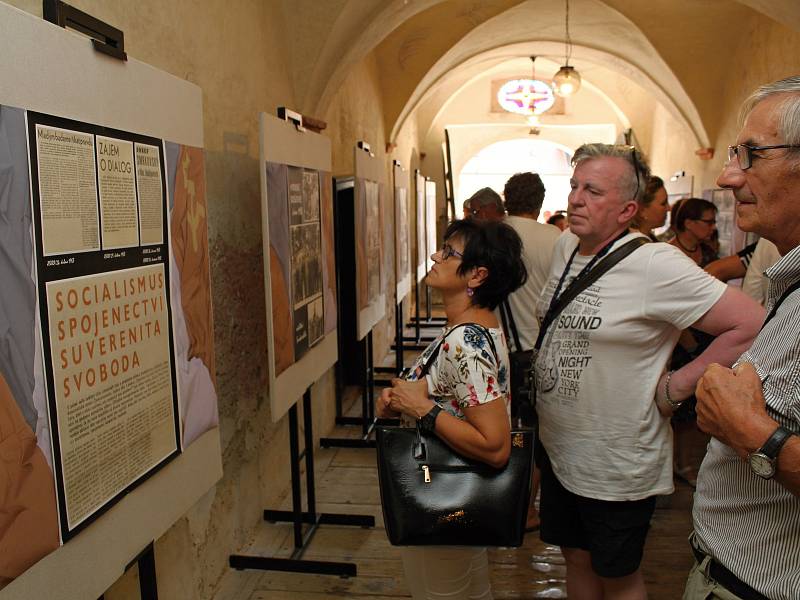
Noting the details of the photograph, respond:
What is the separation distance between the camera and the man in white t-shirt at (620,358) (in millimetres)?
2035

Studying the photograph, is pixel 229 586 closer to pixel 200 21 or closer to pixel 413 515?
pixel 413 515

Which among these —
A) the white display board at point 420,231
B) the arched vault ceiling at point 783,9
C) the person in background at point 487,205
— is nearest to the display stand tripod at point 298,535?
the person in background at point 487,205

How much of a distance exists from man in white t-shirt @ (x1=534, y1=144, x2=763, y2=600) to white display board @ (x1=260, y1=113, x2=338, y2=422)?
3.88 feet

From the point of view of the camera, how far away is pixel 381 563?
11.7ft

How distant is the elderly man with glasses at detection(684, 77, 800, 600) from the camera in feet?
3.83

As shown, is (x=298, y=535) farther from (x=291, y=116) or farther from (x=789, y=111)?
(x=789, y=111)

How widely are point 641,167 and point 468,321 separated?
30.6 inches

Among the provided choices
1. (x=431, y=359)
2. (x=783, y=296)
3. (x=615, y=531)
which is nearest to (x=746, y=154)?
(x=783, y=296)

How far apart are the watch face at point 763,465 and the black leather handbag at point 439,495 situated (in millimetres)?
949

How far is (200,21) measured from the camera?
3111 mm

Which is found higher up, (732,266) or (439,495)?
(732,266)

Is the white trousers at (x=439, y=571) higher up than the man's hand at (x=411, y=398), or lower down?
lower down

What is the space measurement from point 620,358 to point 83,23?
1.69 metres

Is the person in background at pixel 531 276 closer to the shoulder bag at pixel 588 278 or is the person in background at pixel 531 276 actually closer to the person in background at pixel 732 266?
the person in background at pixel 732 266
